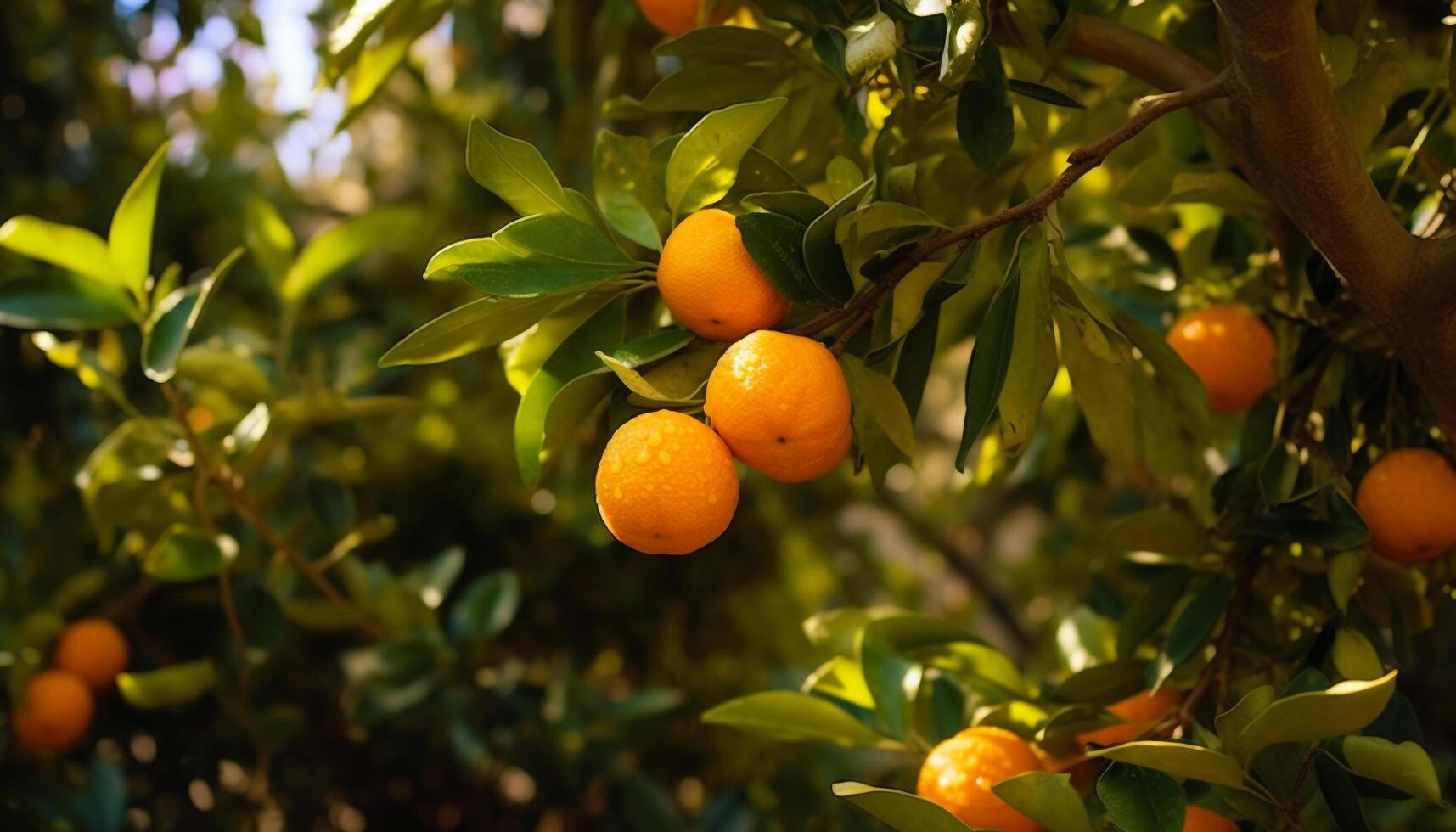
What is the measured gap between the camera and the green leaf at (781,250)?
637mm

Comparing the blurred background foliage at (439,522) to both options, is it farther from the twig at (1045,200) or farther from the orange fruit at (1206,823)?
the orange fruit at (1206,823)

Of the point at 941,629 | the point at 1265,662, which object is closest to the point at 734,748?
the point at 941,629

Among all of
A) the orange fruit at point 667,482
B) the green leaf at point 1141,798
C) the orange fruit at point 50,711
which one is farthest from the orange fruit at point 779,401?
the orange fruit at point 50,711

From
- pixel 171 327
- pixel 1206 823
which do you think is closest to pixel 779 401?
pixel 1206 823

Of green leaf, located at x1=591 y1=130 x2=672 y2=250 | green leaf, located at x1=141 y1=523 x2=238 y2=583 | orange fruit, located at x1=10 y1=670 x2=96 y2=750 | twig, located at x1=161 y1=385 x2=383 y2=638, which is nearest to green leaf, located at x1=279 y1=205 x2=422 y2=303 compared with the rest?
twig, located at x1=161 y1=385 x2=383 y2=638

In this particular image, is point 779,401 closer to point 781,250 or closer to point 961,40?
point 781,250

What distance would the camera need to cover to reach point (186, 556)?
1042 mm

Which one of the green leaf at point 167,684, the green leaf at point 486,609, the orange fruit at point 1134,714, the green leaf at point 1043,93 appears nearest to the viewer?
the green leaf at point 1043,93

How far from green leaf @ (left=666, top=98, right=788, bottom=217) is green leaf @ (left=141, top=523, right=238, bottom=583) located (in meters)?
0.59

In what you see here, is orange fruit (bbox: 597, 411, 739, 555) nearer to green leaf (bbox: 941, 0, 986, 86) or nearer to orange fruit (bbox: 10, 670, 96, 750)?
green leaf (bbox: 941, 0, 986, 86)

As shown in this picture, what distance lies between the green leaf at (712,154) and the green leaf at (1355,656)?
18.9 inches

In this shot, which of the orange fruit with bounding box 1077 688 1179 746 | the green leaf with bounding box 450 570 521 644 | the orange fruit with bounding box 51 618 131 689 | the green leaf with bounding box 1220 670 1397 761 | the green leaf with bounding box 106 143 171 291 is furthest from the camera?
the green leaf with bounding box 450 570 521 644

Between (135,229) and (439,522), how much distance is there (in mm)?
904

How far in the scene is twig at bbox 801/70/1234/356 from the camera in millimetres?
624
